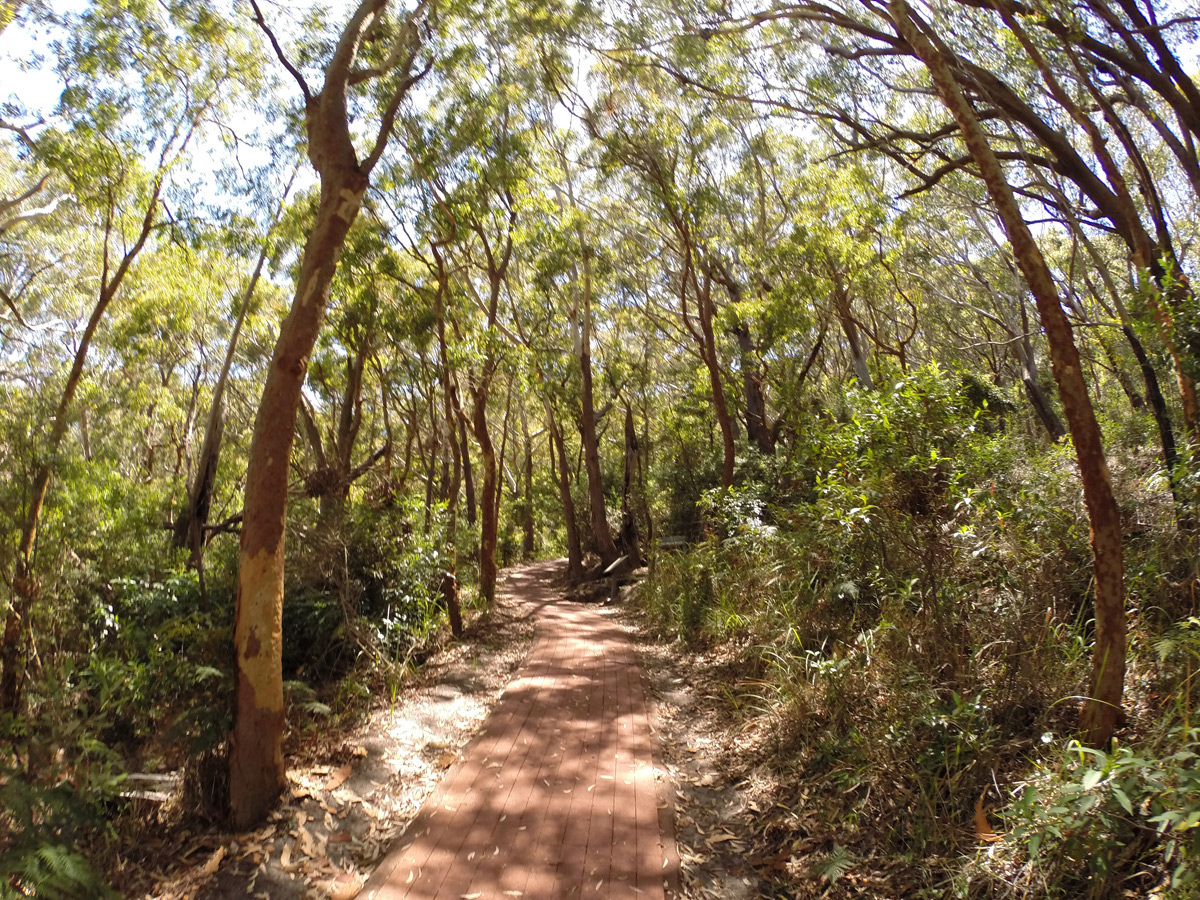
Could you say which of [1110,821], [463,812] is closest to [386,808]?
[463,812]

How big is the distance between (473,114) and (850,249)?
8.13 m

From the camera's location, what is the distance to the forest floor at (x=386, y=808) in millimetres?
3557

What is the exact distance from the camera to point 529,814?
4254mm

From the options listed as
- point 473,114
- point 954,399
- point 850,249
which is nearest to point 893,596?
point 954,399

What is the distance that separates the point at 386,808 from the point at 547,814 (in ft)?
3.53

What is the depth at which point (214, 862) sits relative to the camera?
3.65 metres

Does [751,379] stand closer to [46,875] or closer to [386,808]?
[386,808]

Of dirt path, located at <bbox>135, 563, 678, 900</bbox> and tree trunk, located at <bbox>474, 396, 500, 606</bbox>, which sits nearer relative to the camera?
dirt path, located at <bbox>135, 563, 678, 900</bbox>

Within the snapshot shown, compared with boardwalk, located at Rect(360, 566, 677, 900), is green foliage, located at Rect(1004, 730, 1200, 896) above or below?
above

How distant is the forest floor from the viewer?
3.56 meters

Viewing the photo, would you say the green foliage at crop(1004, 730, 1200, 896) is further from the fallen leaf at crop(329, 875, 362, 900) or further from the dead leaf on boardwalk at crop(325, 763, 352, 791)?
the dead leaf on boardwalk at crop(325, 763, 352, 791)

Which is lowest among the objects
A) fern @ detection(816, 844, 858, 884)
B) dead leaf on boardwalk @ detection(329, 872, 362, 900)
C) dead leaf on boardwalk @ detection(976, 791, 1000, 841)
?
dead leaf on boardwalk @ detection(329, 872, 362, 900)

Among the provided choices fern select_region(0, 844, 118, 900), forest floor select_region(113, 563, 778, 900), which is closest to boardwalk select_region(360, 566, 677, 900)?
forest floor select_region(113, 563, 778, 900)

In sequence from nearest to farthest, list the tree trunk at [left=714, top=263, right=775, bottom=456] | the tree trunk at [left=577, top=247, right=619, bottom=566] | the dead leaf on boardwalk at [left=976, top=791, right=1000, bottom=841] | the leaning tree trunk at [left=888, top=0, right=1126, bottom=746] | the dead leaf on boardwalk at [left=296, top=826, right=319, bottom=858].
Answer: the dead leaf on boardwalk at [left=976, top=791, right=1000, bottom=841] < the leaning tree trunk at [left=888, top=0, right=1126, bottom=746] < the dead leaf on boardwalk at [left=296, top=826, right=319, bottom=858] < the tree trunk at [left=714, top=263, right=775, bottom=456] < the tree trunk at [left=577, top=247, right=619, bottom=566]
